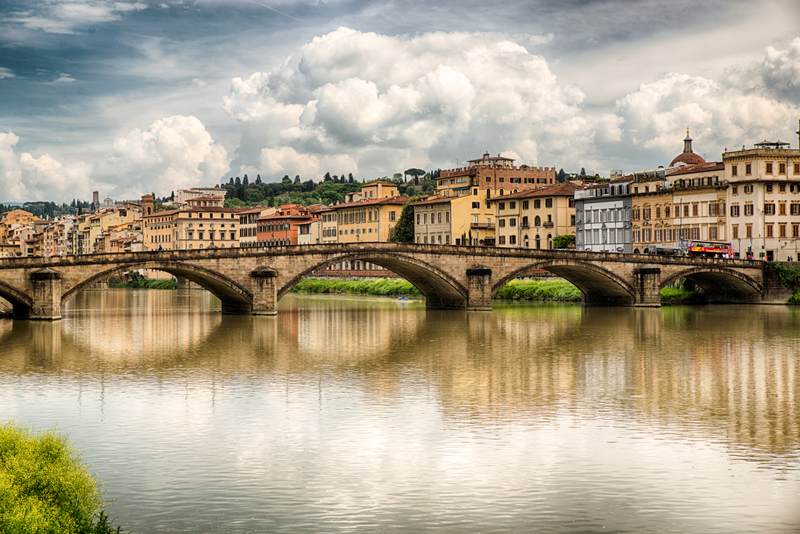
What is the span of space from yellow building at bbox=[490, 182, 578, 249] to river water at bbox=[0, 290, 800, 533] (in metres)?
56.9

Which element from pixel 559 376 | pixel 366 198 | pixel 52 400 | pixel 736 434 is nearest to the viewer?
pixel 736 434

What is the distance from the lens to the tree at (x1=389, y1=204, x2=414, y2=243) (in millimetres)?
116438

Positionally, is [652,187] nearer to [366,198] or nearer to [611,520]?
[366,198]

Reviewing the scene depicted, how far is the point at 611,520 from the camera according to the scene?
51.7 ft

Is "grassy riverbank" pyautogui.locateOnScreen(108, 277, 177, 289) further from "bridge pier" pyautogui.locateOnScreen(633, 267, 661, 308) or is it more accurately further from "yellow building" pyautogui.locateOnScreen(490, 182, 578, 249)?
"bridge pier" pyautogui.locateOnScreen(633, 267, 661, 308)

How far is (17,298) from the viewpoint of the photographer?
5681 cm

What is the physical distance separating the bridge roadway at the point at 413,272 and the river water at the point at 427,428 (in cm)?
1073

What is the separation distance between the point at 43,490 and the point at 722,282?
72.1 metres

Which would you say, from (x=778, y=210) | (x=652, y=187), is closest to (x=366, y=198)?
(x=652, y=187)

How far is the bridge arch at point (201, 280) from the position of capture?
58.2m

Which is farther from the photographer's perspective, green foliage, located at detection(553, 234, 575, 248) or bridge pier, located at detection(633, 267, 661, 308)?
green foliage, located at detection(553, 234, 575, 248)

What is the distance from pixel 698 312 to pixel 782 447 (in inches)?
1907

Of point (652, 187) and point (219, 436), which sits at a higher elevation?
point (652, 187)

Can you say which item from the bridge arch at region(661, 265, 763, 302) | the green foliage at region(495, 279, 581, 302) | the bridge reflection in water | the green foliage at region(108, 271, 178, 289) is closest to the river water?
the bridge reflection in water
